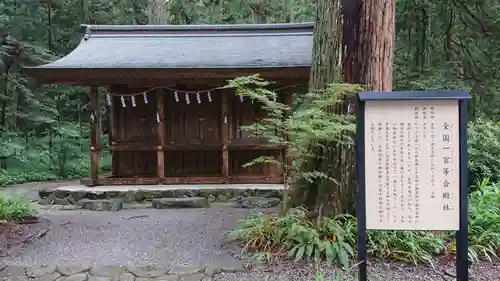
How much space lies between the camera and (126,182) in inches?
401

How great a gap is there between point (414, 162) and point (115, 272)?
3.00 meters

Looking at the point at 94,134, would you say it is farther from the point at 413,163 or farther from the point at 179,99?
the point at 413,163

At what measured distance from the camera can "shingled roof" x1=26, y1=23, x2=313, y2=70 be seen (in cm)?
955

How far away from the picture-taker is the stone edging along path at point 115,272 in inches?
165

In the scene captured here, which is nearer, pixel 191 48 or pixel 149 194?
pixel 149 194

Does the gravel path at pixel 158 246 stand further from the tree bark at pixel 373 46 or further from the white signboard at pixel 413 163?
the tree bark at pixel 373 46

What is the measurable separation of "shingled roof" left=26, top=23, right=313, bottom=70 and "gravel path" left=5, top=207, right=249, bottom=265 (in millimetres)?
3389

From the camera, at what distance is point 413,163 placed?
325cm

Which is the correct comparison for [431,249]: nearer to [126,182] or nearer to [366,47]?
[366,47]

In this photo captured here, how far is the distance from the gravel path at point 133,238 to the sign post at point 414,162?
1955 mm

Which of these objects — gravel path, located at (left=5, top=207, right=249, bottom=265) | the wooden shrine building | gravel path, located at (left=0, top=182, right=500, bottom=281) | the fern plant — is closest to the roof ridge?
the wooden shrine building

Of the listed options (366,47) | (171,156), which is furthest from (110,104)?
(366,47)

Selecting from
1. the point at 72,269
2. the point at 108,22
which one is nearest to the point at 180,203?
the point at 72,269

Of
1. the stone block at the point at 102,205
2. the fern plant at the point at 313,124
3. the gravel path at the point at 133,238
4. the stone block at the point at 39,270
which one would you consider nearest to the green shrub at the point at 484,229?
the fern plant at the point at 313,124
